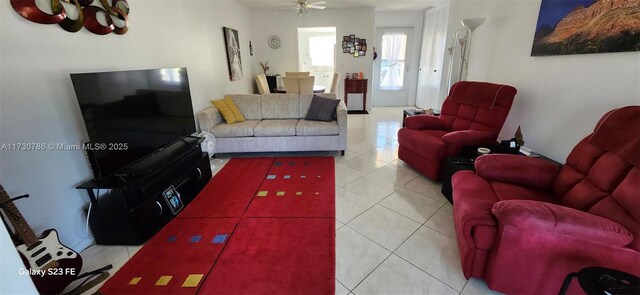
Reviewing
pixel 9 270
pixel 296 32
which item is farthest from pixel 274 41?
pixel 9 270

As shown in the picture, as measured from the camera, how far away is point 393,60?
21.8ft

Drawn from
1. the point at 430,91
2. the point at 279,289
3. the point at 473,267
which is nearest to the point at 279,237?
the point at 279,289

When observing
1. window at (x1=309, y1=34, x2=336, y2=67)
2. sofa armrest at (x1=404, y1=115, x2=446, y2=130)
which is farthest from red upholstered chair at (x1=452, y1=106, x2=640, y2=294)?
window at (x1=309, y1=34, x2=336, y2=67)

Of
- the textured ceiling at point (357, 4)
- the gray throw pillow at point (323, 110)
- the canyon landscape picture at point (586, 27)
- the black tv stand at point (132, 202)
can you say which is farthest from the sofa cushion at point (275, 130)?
the textured ceiling at point (357, 4)

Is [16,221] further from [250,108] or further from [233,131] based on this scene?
[250,108]

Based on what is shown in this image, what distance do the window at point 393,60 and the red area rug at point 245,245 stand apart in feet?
15.7

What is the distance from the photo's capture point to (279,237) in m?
1.94

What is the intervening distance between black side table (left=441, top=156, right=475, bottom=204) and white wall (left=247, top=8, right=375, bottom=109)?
13.6 feet

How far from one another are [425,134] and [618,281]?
1.97m

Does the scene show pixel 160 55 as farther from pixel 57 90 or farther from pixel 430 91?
pixel 430 91

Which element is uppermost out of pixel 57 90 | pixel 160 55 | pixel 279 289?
pixel 160 55

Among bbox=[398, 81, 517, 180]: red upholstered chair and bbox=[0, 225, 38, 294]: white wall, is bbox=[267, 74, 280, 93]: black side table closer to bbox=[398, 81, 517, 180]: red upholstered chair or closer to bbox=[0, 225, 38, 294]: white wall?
bbox=[398, 81, 517, 180]: red upholstered chair

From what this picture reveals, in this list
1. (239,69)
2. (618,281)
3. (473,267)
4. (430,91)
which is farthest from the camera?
(430,91)

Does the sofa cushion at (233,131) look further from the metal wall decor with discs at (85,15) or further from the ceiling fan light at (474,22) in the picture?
the ceiling fan light at (474,22)
